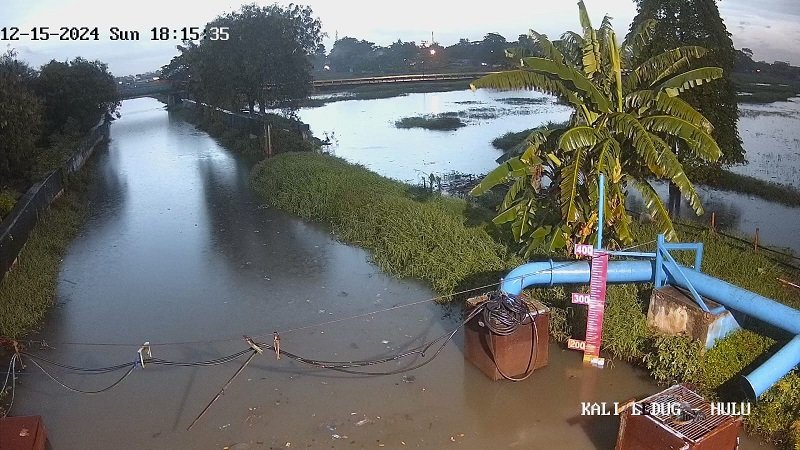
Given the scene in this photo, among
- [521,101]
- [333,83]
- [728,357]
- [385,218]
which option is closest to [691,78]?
[728,357]

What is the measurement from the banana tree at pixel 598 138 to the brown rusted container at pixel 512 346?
1.64 meters

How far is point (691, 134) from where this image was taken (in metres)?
6.96

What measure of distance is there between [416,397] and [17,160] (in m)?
14.1

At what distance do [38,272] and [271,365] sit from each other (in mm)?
5866

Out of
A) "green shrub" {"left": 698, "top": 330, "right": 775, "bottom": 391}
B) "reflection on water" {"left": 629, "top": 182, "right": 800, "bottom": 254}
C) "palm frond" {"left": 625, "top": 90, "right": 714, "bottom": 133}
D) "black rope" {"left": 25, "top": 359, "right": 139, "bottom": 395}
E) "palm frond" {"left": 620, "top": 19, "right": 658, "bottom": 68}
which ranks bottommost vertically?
"black rope" {"left": 25, "top": 359, "right": 139, "bottom": 395}

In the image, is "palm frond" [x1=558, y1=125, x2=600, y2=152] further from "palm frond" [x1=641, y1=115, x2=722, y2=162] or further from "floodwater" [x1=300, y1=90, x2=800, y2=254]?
"floodwater" [x1=300, y1=90, x2=800, y2=254]

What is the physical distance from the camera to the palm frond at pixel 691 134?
6.79 m

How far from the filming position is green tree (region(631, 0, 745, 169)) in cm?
1298

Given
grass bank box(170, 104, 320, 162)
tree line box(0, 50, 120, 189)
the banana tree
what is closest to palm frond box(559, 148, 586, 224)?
the banana tree

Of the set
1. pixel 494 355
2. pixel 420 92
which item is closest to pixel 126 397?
pixel 494 355

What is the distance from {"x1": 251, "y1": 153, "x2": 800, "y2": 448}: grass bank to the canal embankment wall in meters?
5.57

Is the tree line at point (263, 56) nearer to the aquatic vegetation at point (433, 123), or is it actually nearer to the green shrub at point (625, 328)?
the aquatic vegetation at point (433, 123)

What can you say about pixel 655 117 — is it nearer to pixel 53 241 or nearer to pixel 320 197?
pixel 320 197

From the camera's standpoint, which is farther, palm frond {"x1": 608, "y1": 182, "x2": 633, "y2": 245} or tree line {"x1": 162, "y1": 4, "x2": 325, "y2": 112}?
tree line {"x1": 162, "y1": 4, "x2": 325, "y2": 112}
